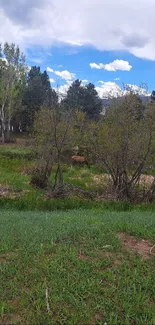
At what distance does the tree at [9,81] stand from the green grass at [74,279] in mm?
27520

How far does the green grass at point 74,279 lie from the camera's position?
272 cm

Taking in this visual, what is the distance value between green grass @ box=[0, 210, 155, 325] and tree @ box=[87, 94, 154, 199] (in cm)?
565

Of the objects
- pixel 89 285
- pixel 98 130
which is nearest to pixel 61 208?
pixel 98 130

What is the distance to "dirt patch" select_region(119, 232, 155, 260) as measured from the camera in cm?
391

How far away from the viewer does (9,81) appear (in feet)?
107

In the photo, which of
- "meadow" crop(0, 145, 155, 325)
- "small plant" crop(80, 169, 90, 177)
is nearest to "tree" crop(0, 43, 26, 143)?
"small plant" crop(80, 169, 90, 177)

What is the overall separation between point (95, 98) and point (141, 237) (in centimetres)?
3245

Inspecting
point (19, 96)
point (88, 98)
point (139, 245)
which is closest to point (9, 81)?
point (19, 96)

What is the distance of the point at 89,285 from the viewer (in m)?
3.08

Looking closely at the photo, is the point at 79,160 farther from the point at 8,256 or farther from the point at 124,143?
the point at 8,256

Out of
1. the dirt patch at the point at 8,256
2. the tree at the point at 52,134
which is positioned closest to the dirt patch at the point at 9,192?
the tree at the point at 52,134

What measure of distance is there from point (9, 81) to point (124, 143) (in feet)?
83.2

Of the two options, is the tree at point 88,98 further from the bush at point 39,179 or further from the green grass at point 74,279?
the green grass at point 74,279

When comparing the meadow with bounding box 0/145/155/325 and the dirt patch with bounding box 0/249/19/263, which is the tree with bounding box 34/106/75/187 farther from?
the dirt patch with bounding box 0/249/19/263
